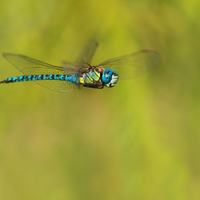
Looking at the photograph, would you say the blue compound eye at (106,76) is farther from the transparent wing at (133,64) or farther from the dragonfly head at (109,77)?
the transparent wing at (133,64)

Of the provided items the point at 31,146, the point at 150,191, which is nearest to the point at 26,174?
the point at 31,146

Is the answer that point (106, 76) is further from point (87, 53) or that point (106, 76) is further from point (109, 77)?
point (87, 53)

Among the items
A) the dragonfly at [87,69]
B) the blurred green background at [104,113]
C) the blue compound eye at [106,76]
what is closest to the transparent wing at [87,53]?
the dragonfly at [87,69]

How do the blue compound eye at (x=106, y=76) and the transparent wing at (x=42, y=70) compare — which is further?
the transparent wing at (x=42, y=70)

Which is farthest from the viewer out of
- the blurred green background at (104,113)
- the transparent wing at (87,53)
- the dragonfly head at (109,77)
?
the blurred green background at (104,113)

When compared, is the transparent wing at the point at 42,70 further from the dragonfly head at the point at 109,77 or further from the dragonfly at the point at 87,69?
the dragonfly head at the point at 109,77

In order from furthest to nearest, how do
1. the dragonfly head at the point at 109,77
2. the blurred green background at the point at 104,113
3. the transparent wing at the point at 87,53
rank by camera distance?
the blurred green background at the point at 104,113
the transparent wing at the point at 87,53
the dragonfly head at the point at 109,77

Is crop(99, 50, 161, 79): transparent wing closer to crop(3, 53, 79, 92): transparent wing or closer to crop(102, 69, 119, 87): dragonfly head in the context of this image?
crop(102, 69, 119, 87): dragonfly head

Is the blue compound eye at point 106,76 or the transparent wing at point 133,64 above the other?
the transparent wing at point 133,64

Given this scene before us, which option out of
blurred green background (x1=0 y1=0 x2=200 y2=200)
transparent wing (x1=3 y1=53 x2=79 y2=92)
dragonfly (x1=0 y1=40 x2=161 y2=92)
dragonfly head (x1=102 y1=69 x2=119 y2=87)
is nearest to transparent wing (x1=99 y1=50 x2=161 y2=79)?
dragonfly (x1=0 y1=40 x2=161 y2=92)
